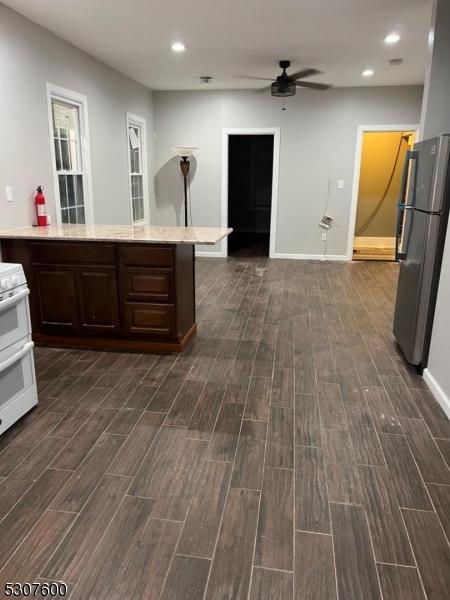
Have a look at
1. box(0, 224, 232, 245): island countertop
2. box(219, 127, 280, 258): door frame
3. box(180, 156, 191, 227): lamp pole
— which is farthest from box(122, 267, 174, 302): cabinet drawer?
box(219, 127, 280, 258): door frame

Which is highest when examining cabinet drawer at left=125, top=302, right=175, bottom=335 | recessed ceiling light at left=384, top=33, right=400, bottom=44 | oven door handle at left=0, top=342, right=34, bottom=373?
recessed ceiling light at left=384, top=33, right=400, bottom=44

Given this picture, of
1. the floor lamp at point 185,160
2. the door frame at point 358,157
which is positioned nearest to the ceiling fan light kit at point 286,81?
the door frame at point 358,157

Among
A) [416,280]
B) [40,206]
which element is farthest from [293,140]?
[416,280]

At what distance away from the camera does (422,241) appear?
3018mm

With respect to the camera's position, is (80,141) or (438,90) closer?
(438,90)

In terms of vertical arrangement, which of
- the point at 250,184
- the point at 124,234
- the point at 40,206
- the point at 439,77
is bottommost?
the point at 124,234

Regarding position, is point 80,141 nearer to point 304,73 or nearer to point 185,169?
point 185,169

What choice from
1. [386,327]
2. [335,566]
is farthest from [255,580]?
[386,327]

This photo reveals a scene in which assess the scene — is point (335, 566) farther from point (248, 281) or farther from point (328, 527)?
point (248, 281)

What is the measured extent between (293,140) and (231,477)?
5.96 m

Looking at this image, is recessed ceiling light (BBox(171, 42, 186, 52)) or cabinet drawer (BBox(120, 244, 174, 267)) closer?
cabinet drawer (BBox(120, 244, 174, 267))

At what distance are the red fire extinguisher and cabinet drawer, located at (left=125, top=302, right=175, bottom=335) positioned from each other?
1.27 meters

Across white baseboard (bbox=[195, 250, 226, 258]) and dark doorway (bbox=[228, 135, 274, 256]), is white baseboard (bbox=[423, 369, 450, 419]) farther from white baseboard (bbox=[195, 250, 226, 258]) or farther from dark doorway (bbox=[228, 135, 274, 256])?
dark doorway (bbox=[228, 135, 274, 256])

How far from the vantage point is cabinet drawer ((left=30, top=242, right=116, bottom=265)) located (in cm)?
338
